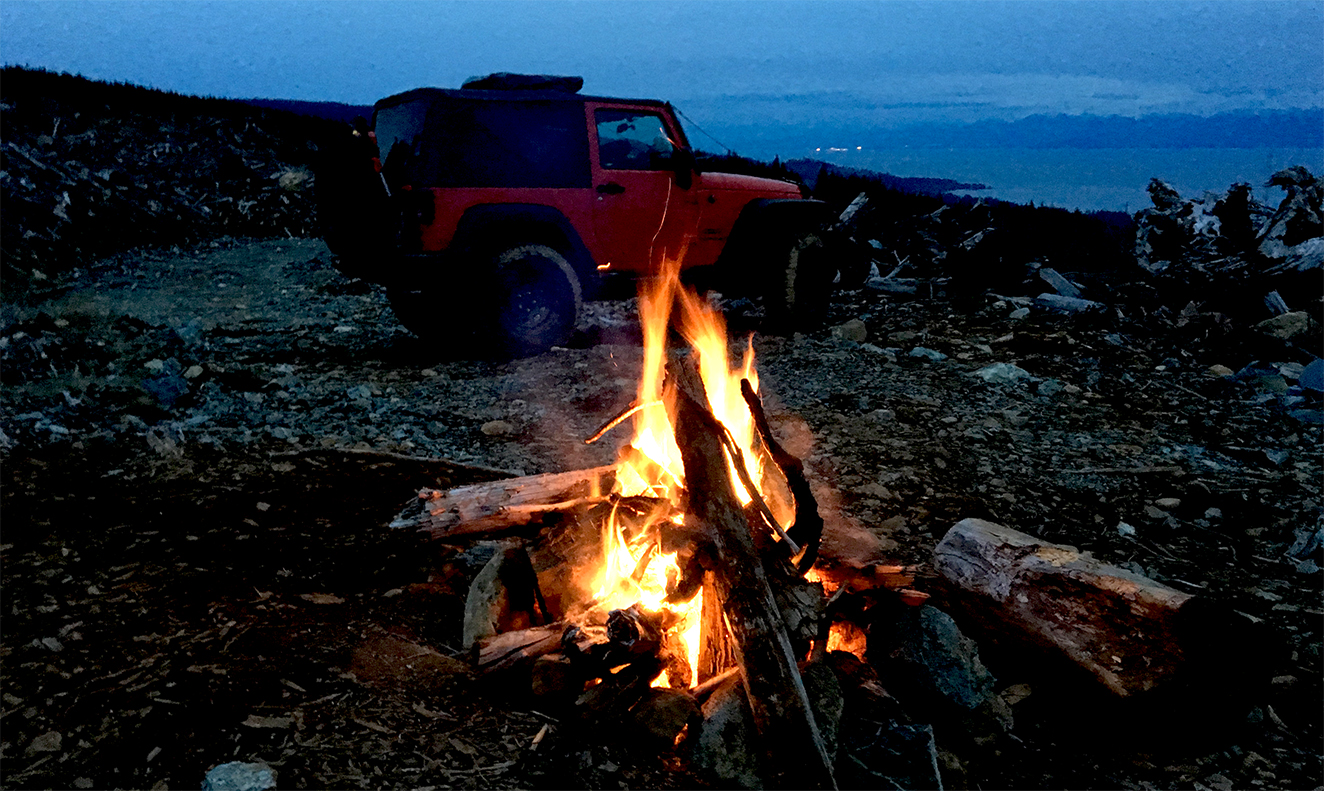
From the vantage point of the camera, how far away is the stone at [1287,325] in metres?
8.05

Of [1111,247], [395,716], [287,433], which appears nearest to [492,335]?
[287,433]

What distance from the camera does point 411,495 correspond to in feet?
15.1

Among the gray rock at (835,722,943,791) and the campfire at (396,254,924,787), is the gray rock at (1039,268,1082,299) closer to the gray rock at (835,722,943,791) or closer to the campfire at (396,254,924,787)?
the campfire at (396,254,924,787)

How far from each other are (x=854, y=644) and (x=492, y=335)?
5468 millimetres

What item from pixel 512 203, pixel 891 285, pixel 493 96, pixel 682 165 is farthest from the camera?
pixel 891 285

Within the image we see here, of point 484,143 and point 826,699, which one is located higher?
point 484,143

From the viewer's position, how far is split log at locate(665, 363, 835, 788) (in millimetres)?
2475

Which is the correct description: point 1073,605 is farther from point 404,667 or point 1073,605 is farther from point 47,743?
point 47,743

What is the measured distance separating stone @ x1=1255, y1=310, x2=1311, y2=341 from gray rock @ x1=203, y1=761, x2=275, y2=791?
9829 millimetres

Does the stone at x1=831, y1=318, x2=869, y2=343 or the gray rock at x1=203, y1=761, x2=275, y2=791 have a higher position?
the stone at x1=831, y1=318, x2=869, y2=343

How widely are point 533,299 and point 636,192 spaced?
1.62m

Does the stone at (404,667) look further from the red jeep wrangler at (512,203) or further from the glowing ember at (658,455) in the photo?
the red jeep wrangler at (512,203)

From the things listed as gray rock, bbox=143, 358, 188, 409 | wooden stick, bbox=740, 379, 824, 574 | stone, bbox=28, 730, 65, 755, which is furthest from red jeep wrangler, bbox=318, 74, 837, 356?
stone, bbox=28, 730, 65, 755

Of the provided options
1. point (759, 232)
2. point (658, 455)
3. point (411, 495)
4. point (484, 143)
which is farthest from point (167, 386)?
point (759, 232)
